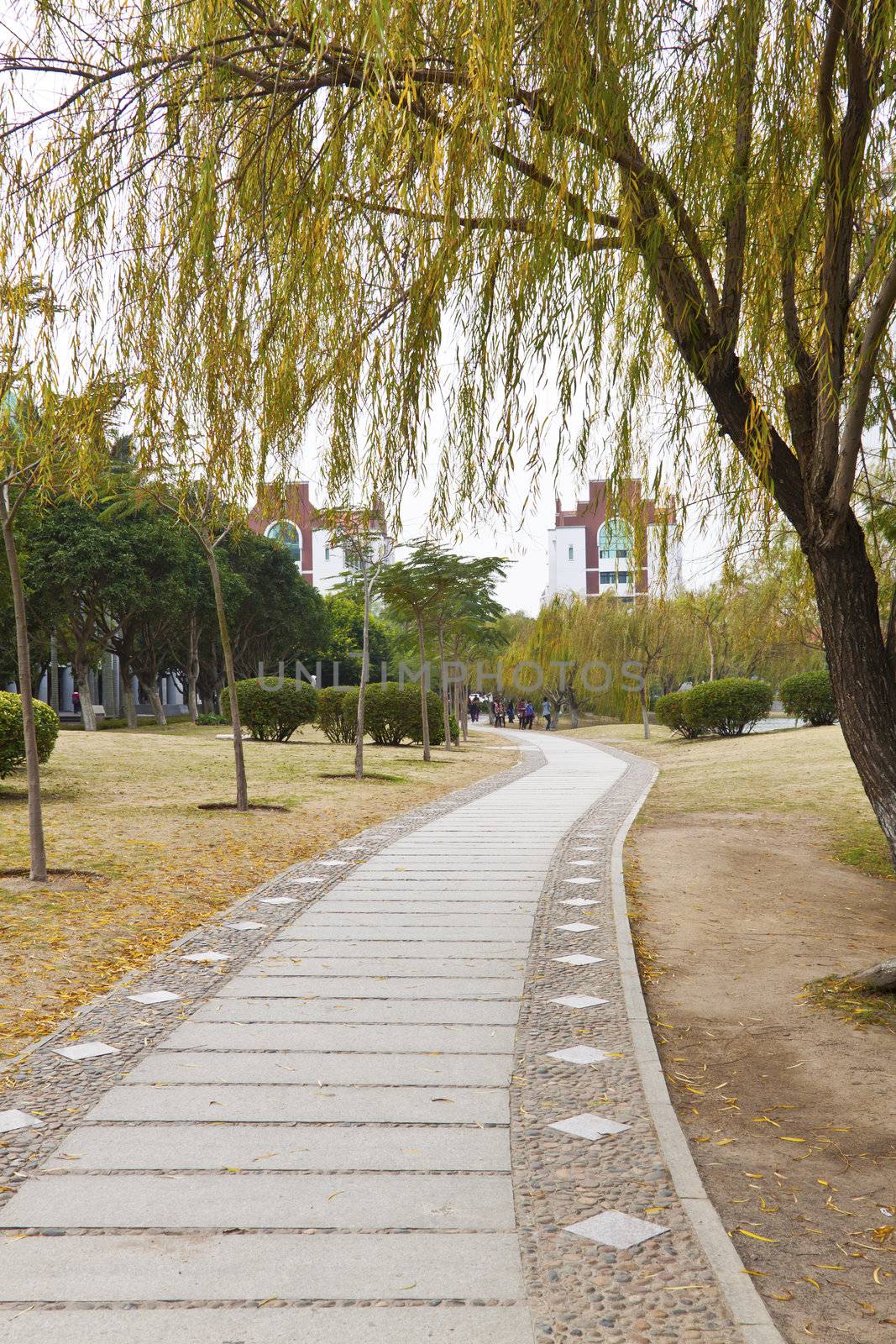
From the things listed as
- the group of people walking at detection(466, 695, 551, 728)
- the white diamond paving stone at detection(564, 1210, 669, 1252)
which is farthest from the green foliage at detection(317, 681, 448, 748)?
the white diamond paving stone at detection(564, 1210, 669, 1252)

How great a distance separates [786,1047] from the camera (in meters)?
4.42

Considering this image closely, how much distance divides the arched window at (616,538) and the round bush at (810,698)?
2311 cm

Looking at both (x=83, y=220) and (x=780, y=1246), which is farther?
(x=83, y=220)

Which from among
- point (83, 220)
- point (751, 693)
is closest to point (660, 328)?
point (83, 220)

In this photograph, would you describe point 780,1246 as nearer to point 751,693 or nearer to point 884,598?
point 884,598

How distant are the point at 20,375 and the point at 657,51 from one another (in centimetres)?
289

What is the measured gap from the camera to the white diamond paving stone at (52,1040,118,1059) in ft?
13.1

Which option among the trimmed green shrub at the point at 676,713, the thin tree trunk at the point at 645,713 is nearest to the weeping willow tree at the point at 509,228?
the trimmed green shrub at the point at 676,713

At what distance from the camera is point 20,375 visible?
4684 millimetres

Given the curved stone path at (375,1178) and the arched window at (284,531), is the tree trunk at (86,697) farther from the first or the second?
the curved stone path at (375,1178)

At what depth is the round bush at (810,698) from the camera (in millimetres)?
27047

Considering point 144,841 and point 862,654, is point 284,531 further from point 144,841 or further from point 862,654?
point 144,841

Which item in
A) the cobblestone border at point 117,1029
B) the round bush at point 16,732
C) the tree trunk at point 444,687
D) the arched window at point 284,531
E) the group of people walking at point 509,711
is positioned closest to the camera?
the cobblestone border at point 117,1029

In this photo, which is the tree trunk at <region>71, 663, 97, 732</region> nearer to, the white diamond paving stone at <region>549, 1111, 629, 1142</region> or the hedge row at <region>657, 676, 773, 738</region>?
the hedge row at <region>657, 676, 773, 738</region>
